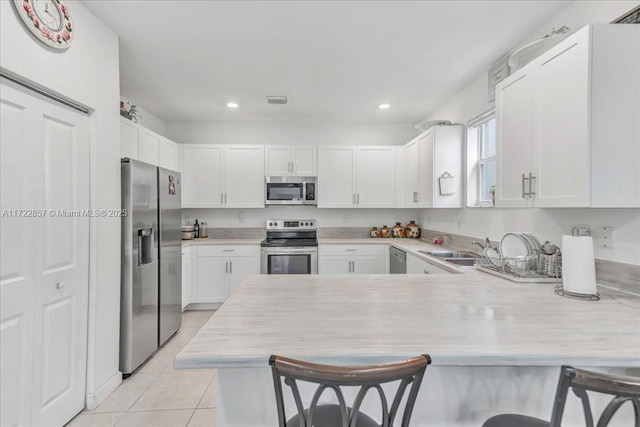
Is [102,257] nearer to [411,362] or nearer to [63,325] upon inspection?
[63,325]

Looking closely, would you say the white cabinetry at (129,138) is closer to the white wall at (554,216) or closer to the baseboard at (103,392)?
the baseboard at (103,392)

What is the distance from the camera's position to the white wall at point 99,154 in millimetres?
1766

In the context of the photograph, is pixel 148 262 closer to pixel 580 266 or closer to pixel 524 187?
pixel 524 187

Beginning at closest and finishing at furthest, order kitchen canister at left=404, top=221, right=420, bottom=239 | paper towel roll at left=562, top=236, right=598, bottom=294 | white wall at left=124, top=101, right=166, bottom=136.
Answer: paper towel roll at left=562, top=236, right=598, bottom=294
white wall at left=124, top=101, right=166, bottom=136
kitchen canister at left=404, top=221, right=420, bottom=239

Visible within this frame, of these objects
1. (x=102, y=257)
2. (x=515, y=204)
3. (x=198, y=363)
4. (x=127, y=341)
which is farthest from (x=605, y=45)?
(x=127, y=341)

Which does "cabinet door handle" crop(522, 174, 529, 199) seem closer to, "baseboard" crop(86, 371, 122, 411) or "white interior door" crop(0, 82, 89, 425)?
"white interior door" crop(0, 82, 89, 425)

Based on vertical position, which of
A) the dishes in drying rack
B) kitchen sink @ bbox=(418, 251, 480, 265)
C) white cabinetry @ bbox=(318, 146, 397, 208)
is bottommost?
kitchen sink @ bbox=(418, 251, 480, 265)

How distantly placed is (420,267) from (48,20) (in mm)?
3228

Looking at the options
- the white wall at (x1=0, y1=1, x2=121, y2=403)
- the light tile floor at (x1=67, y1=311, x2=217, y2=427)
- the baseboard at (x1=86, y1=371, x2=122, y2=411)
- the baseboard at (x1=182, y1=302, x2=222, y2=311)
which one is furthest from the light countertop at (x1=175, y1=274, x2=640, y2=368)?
the baseboard at (x1=182, y1=302, x2=222, y2=311)

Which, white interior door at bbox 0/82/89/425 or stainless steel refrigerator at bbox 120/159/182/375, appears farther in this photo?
stainless steel refrigerator at bbox 120/159/182/375

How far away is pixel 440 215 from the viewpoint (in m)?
3.83

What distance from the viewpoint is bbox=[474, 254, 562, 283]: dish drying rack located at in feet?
5.96

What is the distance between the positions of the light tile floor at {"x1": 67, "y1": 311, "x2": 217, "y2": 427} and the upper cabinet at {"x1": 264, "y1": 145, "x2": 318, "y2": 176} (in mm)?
2561

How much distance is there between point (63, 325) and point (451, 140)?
3.62 meters
